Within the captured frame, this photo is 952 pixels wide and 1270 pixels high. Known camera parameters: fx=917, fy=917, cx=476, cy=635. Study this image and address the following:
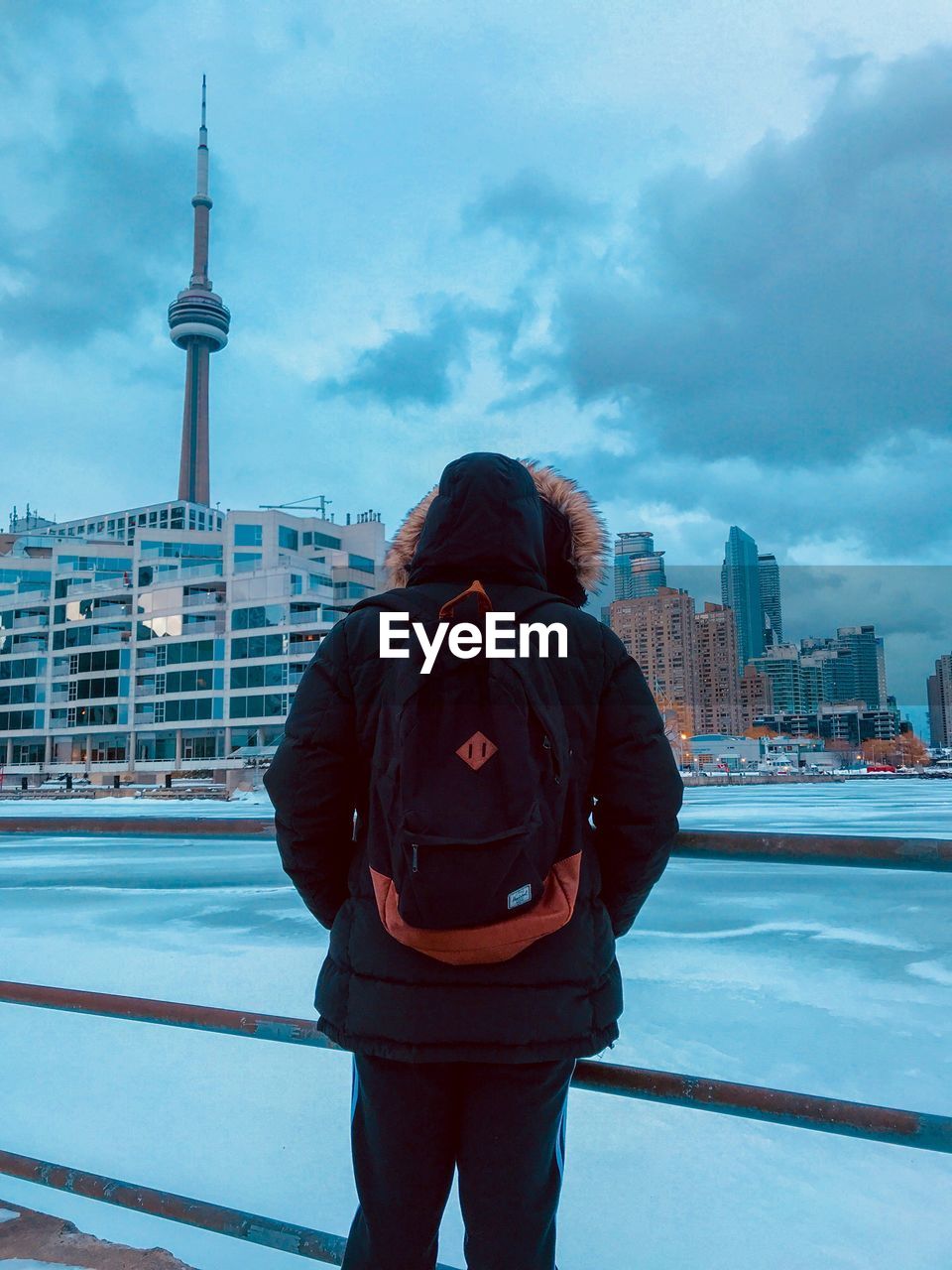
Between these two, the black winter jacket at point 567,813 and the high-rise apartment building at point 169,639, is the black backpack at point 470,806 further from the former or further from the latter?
the high-rise apartment building at point 169,639

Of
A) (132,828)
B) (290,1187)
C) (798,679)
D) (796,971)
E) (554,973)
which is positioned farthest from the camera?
(798,679)

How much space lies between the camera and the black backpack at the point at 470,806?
1.19m

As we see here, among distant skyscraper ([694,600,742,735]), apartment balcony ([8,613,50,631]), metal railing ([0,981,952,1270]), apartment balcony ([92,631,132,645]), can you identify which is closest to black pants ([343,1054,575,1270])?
metal railing ([0,981,952,1270])

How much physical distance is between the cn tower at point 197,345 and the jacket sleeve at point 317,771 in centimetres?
10005

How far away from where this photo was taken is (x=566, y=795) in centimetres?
137

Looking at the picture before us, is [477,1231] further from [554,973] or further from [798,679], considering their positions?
[798,679]

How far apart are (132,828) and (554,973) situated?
4.46 ft

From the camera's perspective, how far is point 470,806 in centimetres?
121

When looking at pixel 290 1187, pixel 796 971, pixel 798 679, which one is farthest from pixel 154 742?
pixel 798 679

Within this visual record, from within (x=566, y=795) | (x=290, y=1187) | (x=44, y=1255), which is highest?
(x=566, y=795)

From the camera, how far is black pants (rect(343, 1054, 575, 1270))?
132 centimetres

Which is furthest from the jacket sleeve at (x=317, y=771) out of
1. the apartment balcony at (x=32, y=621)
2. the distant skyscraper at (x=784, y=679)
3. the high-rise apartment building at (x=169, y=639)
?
the distant skyscraper at (x=784, y=679)

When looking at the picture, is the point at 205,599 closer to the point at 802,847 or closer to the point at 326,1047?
the point at 326,1047

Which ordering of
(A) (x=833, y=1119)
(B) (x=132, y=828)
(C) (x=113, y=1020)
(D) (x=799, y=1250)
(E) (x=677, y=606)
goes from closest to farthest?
(A) (x=833, y=1119)
(B) (x=132, y=828)
(D) (x=799, y=1250)
(C) (x=113, y=1020)
(E) (x=677, y=606)
